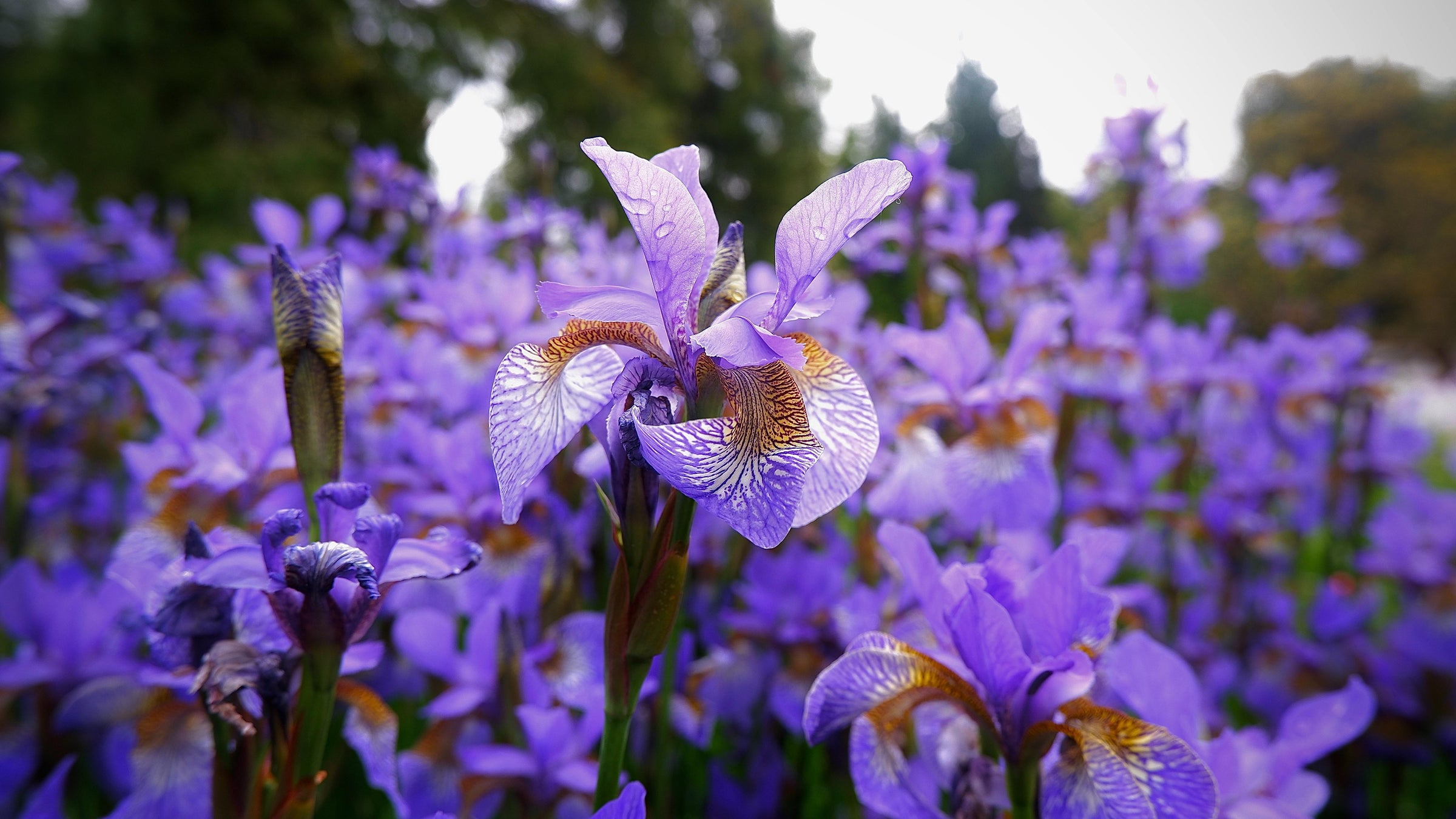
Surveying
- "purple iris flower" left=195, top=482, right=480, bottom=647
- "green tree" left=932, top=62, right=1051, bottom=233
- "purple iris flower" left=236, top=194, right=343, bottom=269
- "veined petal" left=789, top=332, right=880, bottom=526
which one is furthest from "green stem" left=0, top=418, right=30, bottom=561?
"green tree" left=932, top=62, right=1051, bottom=233

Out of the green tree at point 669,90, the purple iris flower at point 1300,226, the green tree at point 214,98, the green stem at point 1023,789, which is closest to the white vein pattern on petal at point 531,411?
the green stem at point 1023,789

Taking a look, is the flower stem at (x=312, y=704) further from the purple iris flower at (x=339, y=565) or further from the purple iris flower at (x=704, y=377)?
the purple iris flower at (x=704, y=377)

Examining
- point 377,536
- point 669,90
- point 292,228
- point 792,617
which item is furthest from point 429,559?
point 669,90

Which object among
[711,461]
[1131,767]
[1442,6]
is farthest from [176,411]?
[1442,6]

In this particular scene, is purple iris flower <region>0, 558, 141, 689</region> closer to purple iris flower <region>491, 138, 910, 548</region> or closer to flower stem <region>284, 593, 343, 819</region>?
flower stem <region>284, 593, 343, 819</region>

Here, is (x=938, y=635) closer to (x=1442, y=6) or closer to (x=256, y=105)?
(x=1442, y=6)

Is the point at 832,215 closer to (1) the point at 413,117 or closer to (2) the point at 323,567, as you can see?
(2) the point at 323,567
